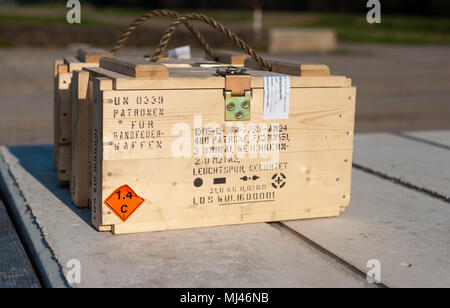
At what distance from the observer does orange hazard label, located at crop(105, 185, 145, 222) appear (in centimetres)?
299

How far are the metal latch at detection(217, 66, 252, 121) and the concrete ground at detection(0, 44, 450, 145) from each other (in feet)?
12.8

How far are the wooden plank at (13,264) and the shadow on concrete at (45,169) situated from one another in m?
0.33

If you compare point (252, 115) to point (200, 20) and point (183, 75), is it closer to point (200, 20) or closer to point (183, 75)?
point (183, 75)

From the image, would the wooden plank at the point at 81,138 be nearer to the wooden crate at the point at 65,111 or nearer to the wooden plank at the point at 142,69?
the wooden plank at the point at 142,69

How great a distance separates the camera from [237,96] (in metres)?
3.13

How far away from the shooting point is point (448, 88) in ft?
42.9

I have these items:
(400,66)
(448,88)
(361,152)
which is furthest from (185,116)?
(400,66)

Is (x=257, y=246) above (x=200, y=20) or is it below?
below

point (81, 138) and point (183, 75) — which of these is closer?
point (183, 75)

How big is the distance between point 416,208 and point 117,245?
64.6 inches

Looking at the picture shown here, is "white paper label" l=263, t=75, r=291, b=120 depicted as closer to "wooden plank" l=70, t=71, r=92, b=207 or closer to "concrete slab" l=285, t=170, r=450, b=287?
"concrete slab" l=285, t=170, r=450, b=287

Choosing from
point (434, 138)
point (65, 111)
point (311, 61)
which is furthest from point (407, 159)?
point (311, 61)

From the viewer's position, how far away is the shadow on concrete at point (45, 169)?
11.5 feet

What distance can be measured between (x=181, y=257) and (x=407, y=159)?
2540 millimetres
